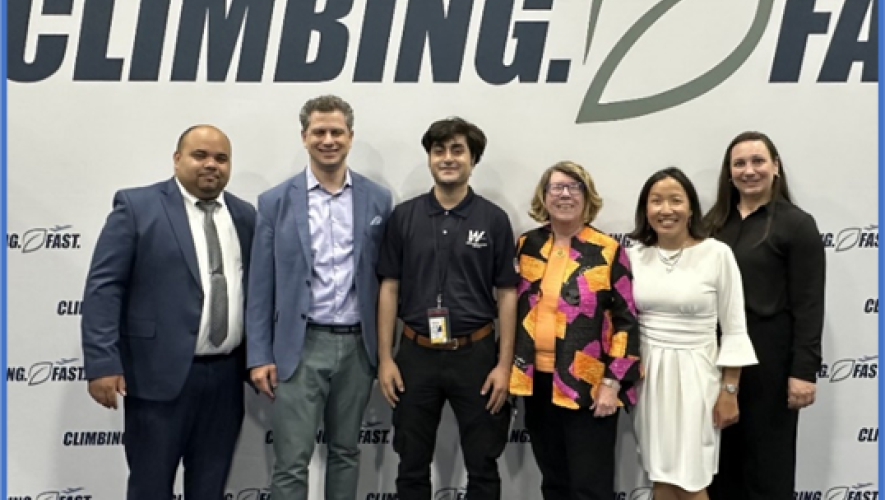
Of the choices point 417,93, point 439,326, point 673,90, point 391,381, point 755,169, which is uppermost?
point 673,90

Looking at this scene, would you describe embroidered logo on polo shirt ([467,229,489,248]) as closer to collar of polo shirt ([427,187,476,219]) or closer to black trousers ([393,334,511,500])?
collar of polo shirt ([427,187,476,219])

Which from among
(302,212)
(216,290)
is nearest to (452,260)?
(302,212)

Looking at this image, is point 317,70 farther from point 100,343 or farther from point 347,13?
point 100,343

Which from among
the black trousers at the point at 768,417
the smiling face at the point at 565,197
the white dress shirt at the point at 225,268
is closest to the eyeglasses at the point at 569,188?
the smiling face at the point at 565,197

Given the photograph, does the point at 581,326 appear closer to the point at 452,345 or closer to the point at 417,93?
the point at 452,345

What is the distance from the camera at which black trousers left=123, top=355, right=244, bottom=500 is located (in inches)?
92.0

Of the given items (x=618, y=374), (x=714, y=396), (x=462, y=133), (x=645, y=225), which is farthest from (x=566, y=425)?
(x=462, y=133)

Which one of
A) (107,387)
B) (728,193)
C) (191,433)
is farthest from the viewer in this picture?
(728,193)

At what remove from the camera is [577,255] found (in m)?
2.42

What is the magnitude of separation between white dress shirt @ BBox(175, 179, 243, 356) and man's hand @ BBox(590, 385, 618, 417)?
1282 mm

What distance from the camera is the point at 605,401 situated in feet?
7.78

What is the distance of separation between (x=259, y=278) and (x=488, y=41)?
1.42 m

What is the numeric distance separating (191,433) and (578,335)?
139 centimetres

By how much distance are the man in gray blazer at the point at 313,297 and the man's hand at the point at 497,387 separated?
0.42 m
